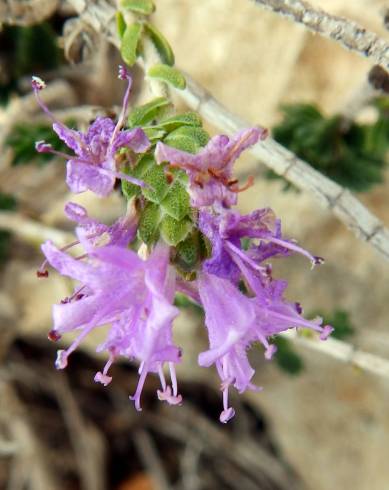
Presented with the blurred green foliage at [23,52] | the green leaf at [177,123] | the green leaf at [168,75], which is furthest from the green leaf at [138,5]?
the blurred green foliage at [23,52]

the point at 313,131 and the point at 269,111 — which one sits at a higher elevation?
the point at 313,131

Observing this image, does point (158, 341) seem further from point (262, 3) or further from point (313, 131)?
point (313, 131)

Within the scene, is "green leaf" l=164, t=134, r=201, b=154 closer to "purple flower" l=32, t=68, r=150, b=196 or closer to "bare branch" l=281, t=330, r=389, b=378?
"purple flower" l=32, t=68, r=150, b=196

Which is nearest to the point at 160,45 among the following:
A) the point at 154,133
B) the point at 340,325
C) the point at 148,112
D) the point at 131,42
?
the point at 131,42

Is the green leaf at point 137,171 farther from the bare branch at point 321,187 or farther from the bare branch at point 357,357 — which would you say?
the bare branch at point 357,357

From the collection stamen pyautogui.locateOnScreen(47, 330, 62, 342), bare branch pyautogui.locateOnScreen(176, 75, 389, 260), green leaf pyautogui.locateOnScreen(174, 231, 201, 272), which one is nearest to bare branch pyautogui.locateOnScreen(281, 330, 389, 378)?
bare branch pyautogui.locateOnScreen(176, 75, 389, 260)

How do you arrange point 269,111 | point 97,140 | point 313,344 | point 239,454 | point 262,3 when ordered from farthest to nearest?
1. point 239,454
2. point 269,111
3. point 313,344
4. point 262,3
5. point 97,140

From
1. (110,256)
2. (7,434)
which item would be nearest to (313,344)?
(110,256)
